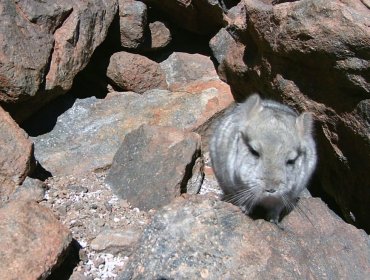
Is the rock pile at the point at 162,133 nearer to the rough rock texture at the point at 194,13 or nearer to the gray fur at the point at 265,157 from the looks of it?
the rough rock texture at the point at 194,13

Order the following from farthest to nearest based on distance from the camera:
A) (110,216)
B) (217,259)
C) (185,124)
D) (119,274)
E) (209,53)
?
1. (209,53)
2. (185,124)
3. (110,216)
4. (119,274)
5. (217,259)

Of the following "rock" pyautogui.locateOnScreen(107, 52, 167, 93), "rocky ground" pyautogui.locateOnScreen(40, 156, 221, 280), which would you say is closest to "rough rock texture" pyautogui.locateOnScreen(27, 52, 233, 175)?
"rock" pyautogui.locateOnScreen(107, 52, 167, 93)

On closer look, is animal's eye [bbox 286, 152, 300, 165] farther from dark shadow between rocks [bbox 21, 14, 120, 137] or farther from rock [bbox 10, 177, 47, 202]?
dark shadow between rocks [bbox 21, 14, 120, 137]

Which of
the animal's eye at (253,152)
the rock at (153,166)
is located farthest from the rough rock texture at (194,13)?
the animal's eye at (253,152)

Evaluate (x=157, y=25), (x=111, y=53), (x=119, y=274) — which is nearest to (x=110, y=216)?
(x=119, y=274)

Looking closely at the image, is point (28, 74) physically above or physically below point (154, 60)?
above

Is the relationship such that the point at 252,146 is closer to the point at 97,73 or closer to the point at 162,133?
the point at 162,133

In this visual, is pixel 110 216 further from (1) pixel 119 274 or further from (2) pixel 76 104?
(2) pixel 76 104
